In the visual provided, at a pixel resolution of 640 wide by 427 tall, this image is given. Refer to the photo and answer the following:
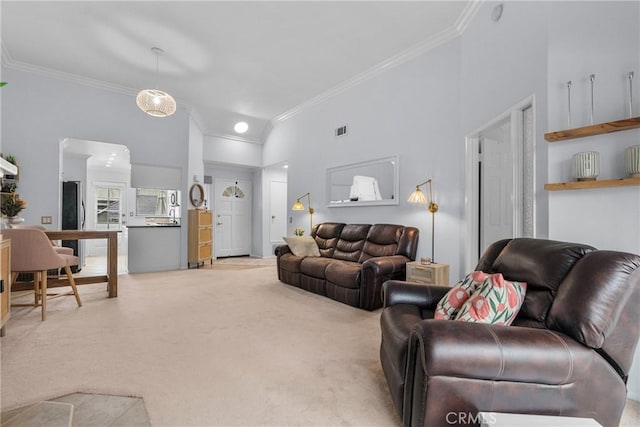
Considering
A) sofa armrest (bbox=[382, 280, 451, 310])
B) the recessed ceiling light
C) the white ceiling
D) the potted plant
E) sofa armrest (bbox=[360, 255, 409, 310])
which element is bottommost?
sofa armrest (bbox=[360, 255, 409, 310])

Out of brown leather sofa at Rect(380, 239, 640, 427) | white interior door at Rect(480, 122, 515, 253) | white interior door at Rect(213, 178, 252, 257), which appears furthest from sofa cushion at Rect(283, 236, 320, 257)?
white interior door at Rect(213, 178, 252, 257)

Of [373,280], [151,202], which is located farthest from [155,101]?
[373,280]

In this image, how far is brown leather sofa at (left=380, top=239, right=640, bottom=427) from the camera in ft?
3.88

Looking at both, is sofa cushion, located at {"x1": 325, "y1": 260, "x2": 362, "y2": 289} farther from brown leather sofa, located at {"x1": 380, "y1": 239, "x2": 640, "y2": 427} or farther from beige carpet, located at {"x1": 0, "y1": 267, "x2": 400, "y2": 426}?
brown leather sofa, located at {"x1": 380, "y1": 239, "x2": 640, "y2": 427}

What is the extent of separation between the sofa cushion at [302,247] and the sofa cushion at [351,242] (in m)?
0.35

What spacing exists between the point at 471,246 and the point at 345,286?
4.79ft

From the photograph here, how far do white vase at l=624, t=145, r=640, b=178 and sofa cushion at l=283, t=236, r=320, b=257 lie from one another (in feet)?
11.8

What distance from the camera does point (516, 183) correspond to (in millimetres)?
2609

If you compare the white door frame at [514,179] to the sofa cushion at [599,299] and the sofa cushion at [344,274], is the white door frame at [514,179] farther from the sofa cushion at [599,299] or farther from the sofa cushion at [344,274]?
the sofa cushion at [344,274]

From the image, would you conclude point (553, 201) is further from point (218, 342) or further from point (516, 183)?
point (218, 342)

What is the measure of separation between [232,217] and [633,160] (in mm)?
7217

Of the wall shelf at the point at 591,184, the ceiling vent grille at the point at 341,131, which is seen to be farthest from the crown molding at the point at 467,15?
the wall shelf at the point at 591,184

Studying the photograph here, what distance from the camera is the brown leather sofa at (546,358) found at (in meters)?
1.18

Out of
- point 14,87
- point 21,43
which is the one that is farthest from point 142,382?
point 14,87
